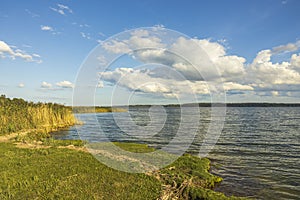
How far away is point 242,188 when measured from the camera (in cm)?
1452

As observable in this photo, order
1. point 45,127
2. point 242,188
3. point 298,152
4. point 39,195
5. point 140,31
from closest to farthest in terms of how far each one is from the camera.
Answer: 1. point 39,195
2. point 242,188
3. point 140,31
4. point 298,152
5. point 45,127

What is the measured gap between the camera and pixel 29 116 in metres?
36.9

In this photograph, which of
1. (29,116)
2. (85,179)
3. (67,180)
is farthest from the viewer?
(29,116)

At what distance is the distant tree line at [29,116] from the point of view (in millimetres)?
31847

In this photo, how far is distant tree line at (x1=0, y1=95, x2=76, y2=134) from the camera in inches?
1254

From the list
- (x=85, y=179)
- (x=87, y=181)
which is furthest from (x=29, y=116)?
(x=87, y=181)

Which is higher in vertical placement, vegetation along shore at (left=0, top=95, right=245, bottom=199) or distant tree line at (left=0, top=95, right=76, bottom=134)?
distant tree line at (left=0, top=95, right=76, bottom=134)

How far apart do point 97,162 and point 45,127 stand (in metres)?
26.5

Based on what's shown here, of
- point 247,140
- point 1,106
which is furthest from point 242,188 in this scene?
point 1,106

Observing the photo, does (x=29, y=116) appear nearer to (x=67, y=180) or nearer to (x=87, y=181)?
(x=67, y=180)

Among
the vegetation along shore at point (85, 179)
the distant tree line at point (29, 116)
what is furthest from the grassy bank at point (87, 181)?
the distant tree line at point (29, 116)

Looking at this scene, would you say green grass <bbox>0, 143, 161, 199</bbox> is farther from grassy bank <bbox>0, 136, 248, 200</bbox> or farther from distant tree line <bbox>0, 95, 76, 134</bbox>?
distant tree line <bbox>0, 95, 76, 134</bbox>

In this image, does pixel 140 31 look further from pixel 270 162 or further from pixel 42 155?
pixel 270 162

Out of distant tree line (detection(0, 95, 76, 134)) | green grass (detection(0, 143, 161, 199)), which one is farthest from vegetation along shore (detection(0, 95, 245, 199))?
distant tree line (detection(0, 95, 76, 134))
